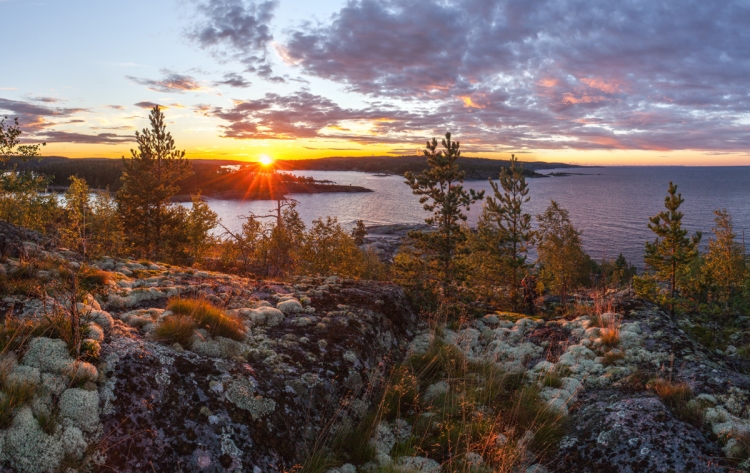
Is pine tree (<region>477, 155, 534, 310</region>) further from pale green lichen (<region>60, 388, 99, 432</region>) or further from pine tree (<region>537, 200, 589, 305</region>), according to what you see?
pale green lichen (<region>60, 388, 99, 432</region>)

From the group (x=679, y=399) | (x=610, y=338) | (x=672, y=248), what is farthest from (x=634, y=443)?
(x=672, y=248)

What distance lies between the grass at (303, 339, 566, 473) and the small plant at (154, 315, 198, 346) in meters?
2.50

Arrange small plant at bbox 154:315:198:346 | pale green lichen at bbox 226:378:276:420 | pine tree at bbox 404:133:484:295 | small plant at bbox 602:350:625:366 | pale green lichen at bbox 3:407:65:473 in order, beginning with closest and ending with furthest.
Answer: pale green lichen at bbox 3:407:65:473, pale green lichen at bbox 226:378:276:420, small plant at bbox 154:315:198:346, small plant at bbox 602:350:625:366, pine tree at bbox 404:133:484:295

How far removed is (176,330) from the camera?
5.59m

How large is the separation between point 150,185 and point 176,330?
111ft

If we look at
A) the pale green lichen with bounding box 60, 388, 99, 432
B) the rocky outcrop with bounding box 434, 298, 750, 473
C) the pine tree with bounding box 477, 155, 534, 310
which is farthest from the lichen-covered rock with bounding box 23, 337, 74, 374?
the pine tree with bounding box 477, 155, 534, 310

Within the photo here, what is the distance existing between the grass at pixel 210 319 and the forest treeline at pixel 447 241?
7485mm

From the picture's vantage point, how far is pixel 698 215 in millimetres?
118250

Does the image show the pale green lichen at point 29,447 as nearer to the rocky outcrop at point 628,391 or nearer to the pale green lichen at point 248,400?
the pale green lichen at point 248,400

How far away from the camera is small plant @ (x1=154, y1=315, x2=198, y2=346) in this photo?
5.49 meters

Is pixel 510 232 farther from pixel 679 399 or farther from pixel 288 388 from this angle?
pixel 288 388

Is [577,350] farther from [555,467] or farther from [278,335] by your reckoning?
[278,335]

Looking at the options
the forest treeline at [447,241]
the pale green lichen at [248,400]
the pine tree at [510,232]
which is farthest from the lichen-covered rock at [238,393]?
the pine tree at [510,232]

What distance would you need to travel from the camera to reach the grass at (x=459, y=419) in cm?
489
